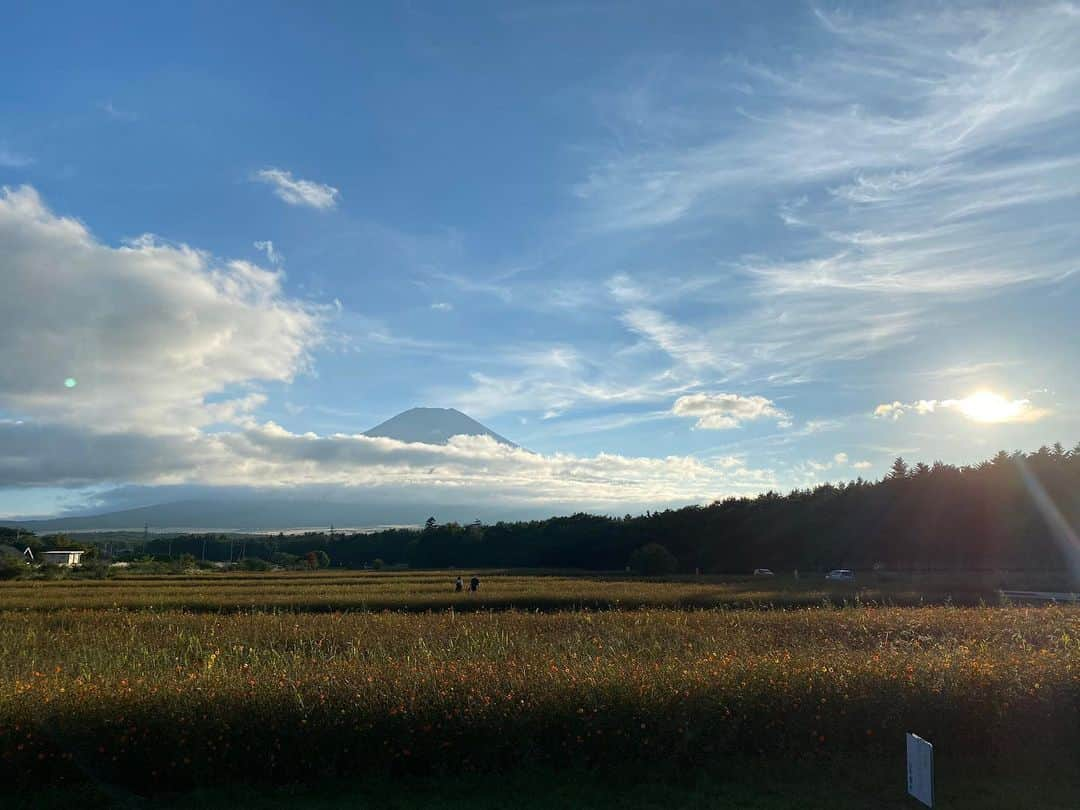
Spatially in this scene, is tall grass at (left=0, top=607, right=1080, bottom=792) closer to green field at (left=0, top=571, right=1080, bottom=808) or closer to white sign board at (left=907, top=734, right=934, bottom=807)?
green field at (left=0, top=571, right=1080, bottom=808)

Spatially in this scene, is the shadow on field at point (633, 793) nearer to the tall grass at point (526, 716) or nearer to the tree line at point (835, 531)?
the tall grass at point (526, 716)

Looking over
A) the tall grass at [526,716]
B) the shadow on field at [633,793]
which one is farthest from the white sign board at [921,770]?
the tall grass at [526,716]

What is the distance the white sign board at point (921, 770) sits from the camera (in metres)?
4.93

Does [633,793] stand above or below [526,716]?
below

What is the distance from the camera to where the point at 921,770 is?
504cm

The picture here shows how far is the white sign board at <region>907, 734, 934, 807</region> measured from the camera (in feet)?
16.2

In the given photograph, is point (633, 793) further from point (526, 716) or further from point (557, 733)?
point (526, 716)

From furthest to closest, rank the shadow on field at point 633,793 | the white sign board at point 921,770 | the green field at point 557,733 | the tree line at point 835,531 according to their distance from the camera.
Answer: the tree line at point 835,531
the green field at point 557,733
the shadow on field at point 633,793
the white sign board at point 921,770

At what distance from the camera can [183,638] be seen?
13.9 metres

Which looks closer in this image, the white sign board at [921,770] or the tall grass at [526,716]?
the white sign board at [921,770]

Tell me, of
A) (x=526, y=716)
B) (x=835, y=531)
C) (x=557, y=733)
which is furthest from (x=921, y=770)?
(x=835, y=531)

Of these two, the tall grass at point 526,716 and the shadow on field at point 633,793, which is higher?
the tall grass at point 526,716

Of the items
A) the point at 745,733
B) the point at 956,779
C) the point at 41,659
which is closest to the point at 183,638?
the point at 41,659

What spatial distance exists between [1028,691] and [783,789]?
9.83 feet
